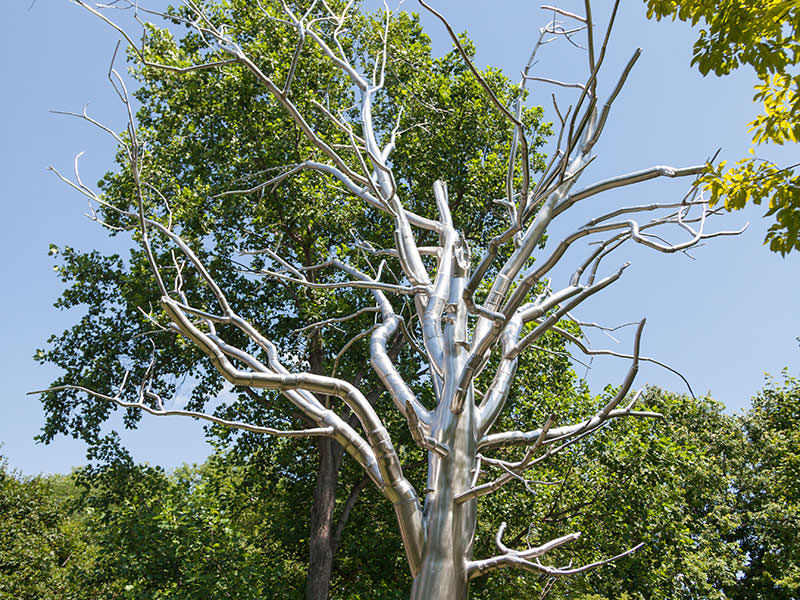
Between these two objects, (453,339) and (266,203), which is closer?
(453,339)

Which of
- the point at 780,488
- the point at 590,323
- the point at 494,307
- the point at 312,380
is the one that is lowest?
the point at 312,380

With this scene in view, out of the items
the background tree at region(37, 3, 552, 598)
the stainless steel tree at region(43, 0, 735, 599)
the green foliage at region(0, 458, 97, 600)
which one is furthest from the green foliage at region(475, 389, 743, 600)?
the green foliage at region(0, 458, 97, 600)

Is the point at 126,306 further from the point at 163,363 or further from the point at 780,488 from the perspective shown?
the point at 780,488

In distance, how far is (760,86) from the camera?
3447 millimetres

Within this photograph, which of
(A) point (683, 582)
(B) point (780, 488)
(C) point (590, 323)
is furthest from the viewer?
(B) point (780, 488)

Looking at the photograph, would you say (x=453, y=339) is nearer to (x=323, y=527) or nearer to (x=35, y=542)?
(x=323, y=527)

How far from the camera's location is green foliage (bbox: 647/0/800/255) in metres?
3.22

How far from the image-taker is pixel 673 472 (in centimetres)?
1057

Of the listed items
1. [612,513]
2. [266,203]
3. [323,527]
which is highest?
[266,203]

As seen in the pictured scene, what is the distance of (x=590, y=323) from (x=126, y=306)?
26.7 feet

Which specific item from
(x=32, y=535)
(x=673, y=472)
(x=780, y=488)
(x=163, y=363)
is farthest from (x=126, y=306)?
(x=780, y=488)

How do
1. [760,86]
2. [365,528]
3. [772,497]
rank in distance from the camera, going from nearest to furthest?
[760,86], [365,528], [772,497]

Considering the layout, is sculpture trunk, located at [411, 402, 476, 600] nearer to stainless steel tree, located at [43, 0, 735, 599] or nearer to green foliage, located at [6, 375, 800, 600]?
stainless steel tree, located at [43, 0, 735, 599]

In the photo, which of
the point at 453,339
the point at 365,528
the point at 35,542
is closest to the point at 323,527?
the point at 365,528
